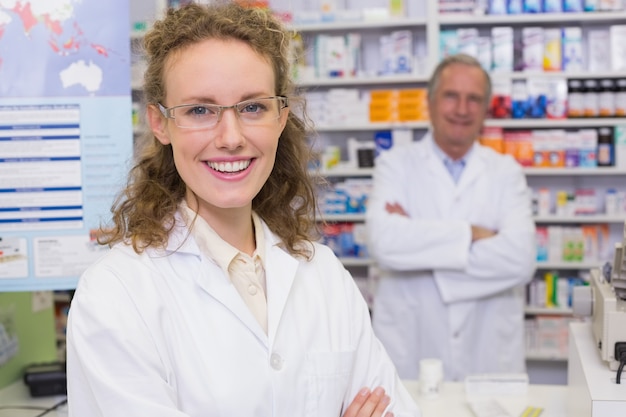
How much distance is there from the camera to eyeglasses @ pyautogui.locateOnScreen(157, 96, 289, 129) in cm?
148

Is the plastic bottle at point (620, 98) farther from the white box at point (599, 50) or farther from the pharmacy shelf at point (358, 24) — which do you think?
the pharmacy shelf at point (358, 24)

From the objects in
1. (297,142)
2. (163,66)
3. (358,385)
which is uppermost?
(163,66)

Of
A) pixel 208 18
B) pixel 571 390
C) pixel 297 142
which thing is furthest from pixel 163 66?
pixel 571 390

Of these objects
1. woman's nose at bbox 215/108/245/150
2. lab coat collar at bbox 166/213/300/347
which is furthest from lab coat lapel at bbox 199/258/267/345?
woman's nose at bbox 215/108/245/150

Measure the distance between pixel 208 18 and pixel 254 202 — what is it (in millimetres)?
496

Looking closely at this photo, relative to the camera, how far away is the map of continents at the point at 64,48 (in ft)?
7.00

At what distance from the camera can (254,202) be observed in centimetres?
187

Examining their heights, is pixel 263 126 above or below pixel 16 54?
below

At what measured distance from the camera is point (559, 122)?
4.60 m

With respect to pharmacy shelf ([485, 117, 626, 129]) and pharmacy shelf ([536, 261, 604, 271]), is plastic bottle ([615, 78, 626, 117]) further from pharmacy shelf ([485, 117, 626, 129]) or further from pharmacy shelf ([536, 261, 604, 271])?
pharmacy shelf ([536, 261, 604, 271])

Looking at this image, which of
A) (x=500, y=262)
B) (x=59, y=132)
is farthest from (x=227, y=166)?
(x=500, y=262)

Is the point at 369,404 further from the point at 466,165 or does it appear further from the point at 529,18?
the point at 529,18

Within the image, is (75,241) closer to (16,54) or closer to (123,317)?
(16,54)

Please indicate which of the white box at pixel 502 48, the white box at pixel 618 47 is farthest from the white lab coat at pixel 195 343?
the white box at pixel 618 47
